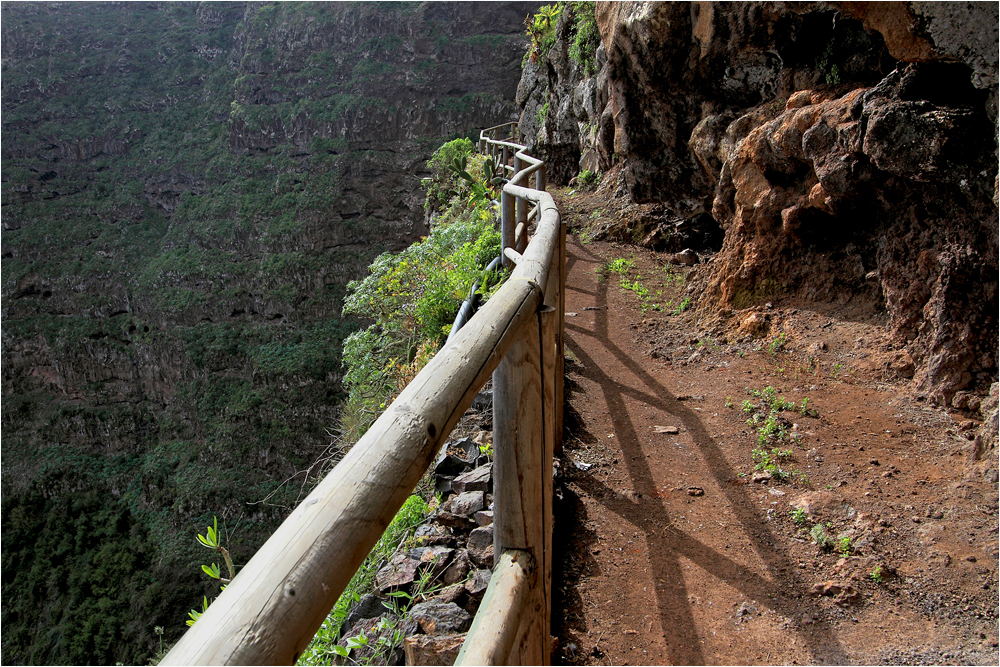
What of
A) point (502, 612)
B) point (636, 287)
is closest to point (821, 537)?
point (502, 612)

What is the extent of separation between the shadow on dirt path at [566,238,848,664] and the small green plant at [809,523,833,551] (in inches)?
6.0

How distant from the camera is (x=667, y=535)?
7.97ft

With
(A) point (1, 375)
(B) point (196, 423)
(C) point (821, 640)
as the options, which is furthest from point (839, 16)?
(A) point (1, 375)

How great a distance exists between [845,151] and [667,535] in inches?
98.6

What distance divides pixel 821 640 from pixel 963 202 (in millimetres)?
2263

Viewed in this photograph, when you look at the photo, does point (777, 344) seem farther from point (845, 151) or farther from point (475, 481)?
point (475, 481)

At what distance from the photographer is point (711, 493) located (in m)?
2.70

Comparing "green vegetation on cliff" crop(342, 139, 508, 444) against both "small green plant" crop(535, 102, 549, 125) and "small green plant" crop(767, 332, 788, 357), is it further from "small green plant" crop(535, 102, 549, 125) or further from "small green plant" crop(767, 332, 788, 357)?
"small green plant" crop(535, 102, 549, 125)

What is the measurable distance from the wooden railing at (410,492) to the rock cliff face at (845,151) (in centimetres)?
216

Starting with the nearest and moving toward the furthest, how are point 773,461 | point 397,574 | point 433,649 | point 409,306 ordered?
point 433,649, point 397,574, point 773,461, point 409,306

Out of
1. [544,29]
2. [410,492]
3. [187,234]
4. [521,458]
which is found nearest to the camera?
[410,492]

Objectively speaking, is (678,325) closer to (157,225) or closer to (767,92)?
(767,92)

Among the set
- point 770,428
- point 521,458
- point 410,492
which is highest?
point 410,492

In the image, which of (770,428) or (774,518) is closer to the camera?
(774,518)
